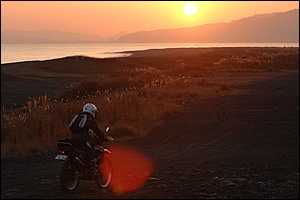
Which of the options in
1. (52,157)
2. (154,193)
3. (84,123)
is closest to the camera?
(84,123)

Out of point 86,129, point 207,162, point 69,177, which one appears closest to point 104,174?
point 69,177

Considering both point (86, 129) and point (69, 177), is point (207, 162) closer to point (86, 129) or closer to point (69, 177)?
point (69, 177)

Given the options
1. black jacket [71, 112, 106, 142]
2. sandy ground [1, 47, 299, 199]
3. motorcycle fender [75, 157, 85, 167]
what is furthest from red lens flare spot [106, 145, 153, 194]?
black jacket [71, 112, 106, 142]

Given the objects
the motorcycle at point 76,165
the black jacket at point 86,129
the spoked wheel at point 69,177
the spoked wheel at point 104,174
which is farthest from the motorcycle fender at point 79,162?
the spoked wheel at point 104,174

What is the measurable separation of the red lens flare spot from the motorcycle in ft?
2.25

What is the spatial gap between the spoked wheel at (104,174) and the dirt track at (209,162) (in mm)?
207

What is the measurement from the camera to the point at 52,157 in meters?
14.7

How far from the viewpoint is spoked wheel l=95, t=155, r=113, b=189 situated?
9797 mm

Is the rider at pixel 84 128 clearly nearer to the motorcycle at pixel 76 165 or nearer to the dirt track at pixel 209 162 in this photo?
the motorcycle at pixel 76 165

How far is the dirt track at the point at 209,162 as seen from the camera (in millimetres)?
10070

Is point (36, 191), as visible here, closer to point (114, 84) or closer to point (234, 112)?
point (234, 112)

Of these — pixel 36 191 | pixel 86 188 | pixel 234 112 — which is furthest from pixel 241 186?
pixel 234 112

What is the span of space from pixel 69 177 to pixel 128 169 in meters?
3.53

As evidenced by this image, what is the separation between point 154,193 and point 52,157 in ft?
18.3
